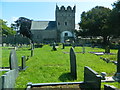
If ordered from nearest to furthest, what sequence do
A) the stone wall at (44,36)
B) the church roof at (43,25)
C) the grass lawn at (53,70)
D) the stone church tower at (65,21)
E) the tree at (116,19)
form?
the grass lawn at (53,70) < the tree at (116,19) < the stone wall at (44,36) < the church roof at (43,25) < the stone church tower at (65,21)

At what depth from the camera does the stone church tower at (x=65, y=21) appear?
5546cm

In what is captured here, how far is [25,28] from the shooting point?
2603 inches

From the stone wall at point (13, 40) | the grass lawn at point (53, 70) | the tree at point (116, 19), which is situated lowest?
the grass lawn at point (53, 70)

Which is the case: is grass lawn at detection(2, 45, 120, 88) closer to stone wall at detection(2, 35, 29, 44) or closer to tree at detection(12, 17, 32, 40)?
stone wall at detection(2, 35, 29, 44)

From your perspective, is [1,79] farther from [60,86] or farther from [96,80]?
[96,80]

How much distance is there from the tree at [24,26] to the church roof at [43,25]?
8.96 m

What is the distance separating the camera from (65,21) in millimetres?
56969

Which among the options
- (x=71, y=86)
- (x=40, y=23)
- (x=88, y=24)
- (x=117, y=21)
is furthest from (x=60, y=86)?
(x=40, y=23)

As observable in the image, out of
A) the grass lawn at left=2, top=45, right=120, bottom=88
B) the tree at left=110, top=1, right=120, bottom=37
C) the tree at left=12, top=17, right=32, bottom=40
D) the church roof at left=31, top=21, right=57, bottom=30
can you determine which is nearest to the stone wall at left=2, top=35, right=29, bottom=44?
the church roof at left=31, top=21, right=57, bottom=30

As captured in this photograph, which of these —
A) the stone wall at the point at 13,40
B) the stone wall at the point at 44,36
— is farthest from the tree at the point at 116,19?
the stone wall at the point at 44,36

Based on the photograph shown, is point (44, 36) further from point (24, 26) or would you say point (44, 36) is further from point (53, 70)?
point (53, 70)

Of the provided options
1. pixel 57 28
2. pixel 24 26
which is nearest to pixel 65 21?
pixel 57 28

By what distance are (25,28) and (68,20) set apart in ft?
72.2

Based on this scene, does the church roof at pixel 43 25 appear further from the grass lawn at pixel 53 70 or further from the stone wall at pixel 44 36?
the grass lawn at pixel 53 70
